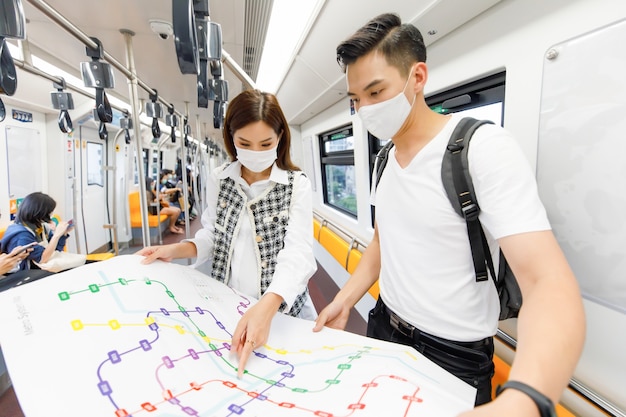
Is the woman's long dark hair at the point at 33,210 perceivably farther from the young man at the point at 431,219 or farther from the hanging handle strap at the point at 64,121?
the young man at the point at 431,219

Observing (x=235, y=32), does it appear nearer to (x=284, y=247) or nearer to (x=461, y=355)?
(x=284, y=247)

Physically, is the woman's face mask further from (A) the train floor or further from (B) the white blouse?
(A) the train floor

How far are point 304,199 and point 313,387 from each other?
28.8 inches

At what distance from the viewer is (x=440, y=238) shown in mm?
848

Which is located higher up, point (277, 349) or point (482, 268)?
point (482, 268)

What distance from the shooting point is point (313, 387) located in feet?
2.35

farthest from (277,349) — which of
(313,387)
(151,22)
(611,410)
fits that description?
(151,22)

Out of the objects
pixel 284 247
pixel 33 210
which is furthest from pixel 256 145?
pixel 33 210

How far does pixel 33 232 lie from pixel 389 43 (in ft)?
12.8

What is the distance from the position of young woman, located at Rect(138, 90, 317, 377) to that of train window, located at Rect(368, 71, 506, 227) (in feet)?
3.92

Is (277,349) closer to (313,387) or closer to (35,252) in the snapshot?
(313,387)

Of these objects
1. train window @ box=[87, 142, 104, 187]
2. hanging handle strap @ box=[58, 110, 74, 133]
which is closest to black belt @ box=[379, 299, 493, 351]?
hanging handle strap @ box=[58, 110, 74, 133]

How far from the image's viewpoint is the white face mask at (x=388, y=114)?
910mm

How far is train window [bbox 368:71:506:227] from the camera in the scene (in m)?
1.62
